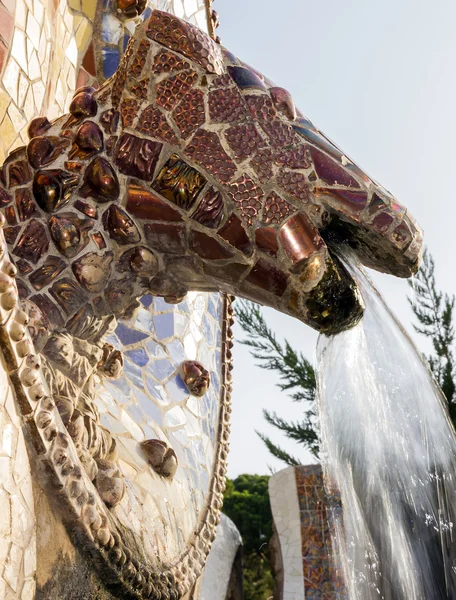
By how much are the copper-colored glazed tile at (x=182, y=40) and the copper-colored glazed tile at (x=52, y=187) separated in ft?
1.04

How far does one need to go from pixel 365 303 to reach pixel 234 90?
0.47 metres

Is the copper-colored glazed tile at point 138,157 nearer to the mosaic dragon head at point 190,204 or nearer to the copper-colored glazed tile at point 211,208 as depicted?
the mosaic dragon head at point 190,204

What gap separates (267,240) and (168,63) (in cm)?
Result: 40

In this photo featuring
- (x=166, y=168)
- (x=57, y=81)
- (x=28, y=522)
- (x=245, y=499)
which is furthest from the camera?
(x=245, y=499)

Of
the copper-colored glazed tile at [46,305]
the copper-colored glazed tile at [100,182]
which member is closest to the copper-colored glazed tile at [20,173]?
the copper-colored glazed tile at [100,182]

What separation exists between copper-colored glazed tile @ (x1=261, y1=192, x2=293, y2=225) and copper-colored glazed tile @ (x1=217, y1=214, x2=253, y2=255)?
1.7 inches

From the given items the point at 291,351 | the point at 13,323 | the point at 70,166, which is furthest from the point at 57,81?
the point at 291,351

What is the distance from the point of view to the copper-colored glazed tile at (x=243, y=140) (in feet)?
4.95

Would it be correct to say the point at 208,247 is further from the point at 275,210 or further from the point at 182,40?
the point at 182,40

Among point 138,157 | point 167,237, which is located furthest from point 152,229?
point 138,157

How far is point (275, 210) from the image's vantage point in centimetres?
147

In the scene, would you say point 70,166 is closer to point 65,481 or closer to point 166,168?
point 166,168

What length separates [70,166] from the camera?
1527 millimetres

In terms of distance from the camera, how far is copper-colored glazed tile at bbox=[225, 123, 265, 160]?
1.51 metres
